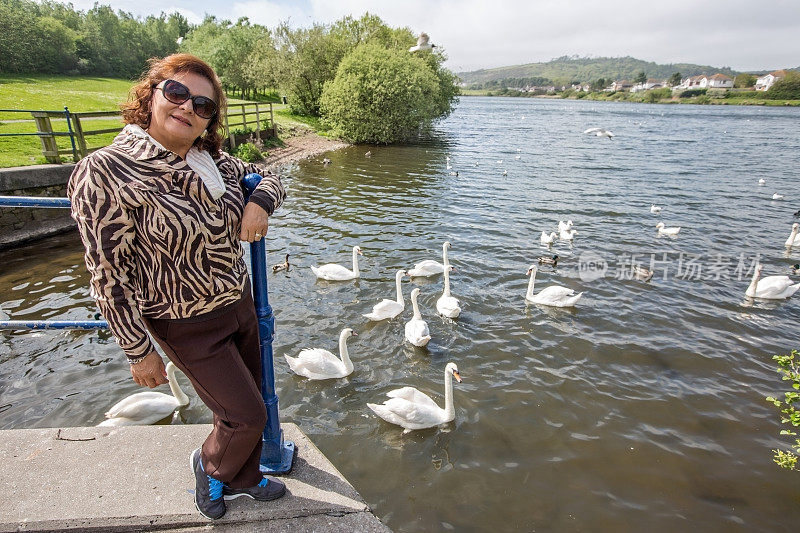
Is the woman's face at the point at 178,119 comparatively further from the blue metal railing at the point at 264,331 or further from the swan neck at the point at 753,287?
the swan neck at the point at 753,287

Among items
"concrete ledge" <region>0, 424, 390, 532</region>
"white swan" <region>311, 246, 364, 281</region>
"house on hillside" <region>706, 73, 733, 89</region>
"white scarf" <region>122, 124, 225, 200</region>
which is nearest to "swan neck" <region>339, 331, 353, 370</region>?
"concrete ledge" <region>0, 424, 390, 532</region>

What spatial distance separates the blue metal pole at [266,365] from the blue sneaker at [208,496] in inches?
15.5

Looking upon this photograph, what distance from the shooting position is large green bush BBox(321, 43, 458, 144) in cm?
3031

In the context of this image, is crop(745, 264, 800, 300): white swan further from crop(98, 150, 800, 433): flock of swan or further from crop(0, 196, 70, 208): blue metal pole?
crop(0, 196, 70, 208): blue metal pole

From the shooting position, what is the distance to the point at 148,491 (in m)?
2.93

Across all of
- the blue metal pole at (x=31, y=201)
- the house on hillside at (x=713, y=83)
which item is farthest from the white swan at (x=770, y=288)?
the house on hillside at (x=713, y=83)

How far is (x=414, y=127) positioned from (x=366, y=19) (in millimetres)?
17317

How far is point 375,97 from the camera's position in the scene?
30266 millimetres

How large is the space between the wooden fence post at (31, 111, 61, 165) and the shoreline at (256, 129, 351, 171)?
882 centimetres

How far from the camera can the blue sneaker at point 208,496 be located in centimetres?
271

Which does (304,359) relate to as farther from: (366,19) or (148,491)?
(366,19)

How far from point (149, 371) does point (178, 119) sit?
1280mm

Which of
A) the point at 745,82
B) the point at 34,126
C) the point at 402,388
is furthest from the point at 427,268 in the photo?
the point at 745,82

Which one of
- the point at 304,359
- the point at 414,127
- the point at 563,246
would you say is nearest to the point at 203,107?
the point at 304,359
